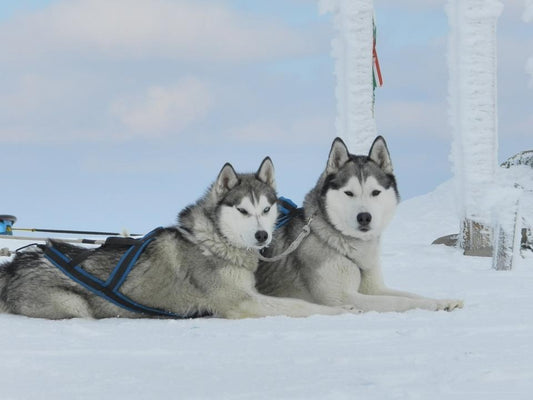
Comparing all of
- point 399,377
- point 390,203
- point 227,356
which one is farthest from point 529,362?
point 390,203

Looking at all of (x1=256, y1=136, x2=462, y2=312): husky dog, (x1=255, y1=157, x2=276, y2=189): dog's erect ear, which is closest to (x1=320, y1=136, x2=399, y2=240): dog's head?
(x1=256, y1=136, x2=462, y2=312): husky dog

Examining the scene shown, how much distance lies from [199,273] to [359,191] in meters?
1.26

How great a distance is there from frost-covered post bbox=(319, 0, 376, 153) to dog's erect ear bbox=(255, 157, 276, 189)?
5.26m

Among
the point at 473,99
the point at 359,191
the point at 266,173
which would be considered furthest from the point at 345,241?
the point at 473,99

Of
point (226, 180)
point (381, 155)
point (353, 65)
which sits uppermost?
point (353, 65)

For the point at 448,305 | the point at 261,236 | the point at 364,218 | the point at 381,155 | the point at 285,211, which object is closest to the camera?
the point at 261,236

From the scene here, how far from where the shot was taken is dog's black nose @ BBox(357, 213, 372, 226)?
4.89 meters

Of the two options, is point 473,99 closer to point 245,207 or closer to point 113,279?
point 245,207

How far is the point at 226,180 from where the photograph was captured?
16.2 feet

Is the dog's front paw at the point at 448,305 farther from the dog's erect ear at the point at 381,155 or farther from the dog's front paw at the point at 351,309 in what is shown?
the dog's erect ear at the point at 381,155

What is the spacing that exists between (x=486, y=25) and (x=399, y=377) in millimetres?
7810

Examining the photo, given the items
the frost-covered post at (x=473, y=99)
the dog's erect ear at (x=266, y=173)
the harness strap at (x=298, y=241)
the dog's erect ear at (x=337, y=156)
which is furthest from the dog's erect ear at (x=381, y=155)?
the frost-covered post at (x=473, y=99)

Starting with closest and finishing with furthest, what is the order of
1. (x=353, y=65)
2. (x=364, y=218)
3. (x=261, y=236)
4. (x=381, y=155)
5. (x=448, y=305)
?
1. (x=261, y=236)
2. (x=364, y=218)
3. (x=448, y=305)
4. (x=381, y=155)
5. (x=353, y=65)

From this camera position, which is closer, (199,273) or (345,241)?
(199,273)
